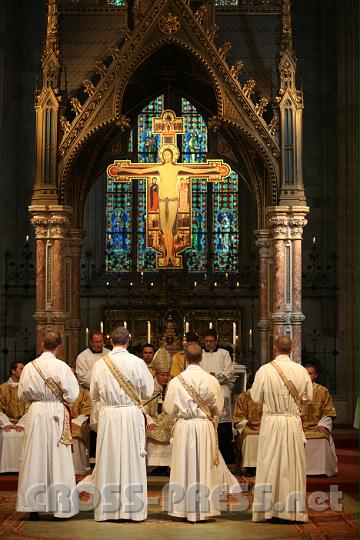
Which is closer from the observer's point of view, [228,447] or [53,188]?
[228,447]

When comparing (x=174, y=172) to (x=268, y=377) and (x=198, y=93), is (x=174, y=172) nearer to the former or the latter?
(x=198, y=93)

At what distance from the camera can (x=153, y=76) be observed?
714 inches

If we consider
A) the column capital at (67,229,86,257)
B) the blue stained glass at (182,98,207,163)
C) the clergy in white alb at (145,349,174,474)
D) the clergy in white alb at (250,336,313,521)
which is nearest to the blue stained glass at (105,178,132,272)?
the blue stained glass at (182,98,207,163)

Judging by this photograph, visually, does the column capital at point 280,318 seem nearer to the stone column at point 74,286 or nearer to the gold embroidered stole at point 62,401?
the stone column at point 74,286

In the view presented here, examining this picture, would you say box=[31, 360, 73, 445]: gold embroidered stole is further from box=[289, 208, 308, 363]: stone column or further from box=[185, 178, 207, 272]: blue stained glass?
box=[185, 178, 207, 272]: blue stained glass

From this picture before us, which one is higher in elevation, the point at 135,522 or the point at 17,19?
the point at 17,19

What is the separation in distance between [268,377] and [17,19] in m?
16.1

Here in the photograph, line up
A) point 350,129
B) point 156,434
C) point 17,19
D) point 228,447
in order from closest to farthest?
point 156,434
point 228,447
point 350,129
point 17,19

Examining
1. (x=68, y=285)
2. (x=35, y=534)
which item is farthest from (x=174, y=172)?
(x=35, y=534)

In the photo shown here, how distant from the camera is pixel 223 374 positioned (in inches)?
603

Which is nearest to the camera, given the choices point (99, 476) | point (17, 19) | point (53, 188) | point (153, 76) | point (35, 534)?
point (35, 534)

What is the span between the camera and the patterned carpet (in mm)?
10231

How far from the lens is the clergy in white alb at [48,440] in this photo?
1108 centimetres

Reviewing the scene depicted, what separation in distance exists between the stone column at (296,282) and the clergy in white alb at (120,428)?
5506 millimetres
